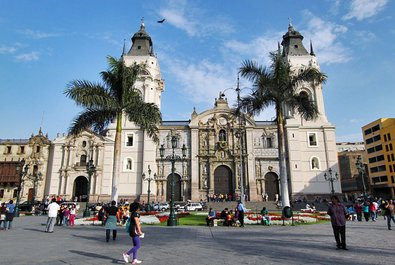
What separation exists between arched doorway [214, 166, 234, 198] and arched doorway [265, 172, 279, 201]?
504 centimetres

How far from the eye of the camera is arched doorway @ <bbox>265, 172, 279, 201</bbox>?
41.1m

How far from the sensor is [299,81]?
19797 millimetres

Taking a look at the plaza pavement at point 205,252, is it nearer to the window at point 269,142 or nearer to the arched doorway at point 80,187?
the window at point 269,142

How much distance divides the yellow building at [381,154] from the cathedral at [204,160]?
19045mm

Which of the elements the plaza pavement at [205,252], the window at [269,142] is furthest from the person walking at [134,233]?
the window at [269,142]

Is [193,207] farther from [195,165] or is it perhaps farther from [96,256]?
[96,256]

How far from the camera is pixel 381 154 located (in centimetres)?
5572

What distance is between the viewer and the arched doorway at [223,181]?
135ft

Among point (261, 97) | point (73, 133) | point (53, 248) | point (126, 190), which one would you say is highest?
point (261, 97)

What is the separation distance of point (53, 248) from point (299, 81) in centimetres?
1698

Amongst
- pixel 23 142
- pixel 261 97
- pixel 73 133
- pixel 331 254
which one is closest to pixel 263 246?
pixel 331 254

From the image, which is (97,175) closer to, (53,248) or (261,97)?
(261,97)

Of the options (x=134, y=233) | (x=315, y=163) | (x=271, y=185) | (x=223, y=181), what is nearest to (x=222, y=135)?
(x=223, y=181)

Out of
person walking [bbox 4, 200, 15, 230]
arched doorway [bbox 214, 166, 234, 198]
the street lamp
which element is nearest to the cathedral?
arched doorway [bbox 214, 166, 234, 198]
